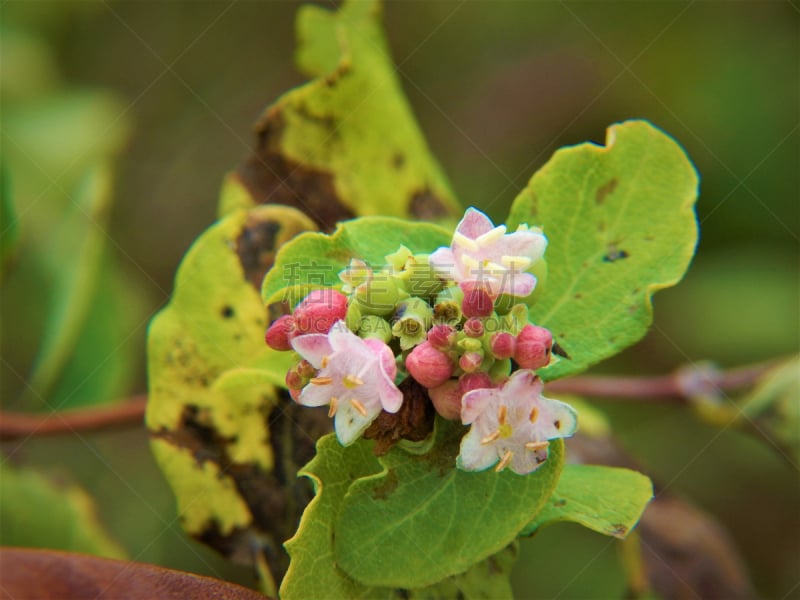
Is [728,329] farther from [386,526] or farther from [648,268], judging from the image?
[386,526]

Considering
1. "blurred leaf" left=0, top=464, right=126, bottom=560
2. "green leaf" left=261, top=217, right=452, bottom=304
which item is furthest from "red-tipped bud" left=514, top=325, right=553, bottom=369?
"blurred leaf" left=0, top=464, right=126, bottom=560

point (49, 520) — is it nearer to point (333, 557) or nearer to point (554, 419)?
point (333, 557)

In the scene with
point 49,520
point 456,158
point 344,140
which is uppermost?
point 344,140

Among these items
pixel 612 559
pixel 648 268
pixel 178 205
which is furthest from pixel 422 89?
pixel 648 268

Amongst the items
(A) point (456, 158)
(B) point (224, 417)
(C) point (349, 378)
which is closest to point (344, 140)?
(B) point (224, 417)

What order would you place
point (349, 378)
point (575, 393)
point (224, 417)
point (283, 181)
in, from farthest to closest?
point (575, 393) → point (283, 181) → point (224, 417) → point (349, 378)

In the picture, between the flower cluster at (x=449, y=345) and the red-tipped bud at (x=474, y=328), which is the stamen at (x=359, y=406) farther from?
the red-tipped bud at (x=474, y=328)
